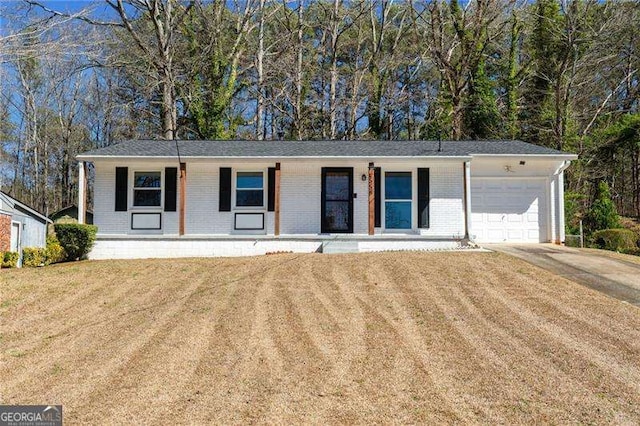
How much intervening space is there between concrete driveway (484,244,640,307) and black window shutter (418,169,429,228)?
2112 mm

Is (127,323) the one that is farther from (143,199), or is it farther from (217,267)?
(143,199)

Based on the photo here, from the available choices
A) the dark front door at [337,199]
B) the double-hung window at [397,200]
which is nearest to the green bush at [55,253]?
the dark front door at [337,199]

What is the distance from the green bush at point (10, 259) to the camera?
13633mm

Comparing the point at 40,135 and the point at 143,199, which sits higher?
the point at 40,135

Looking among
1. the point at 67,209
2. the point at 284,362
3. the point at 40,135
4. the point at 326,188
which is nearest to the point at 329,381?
the point at 284,362

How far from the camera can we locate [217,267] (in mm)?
12352

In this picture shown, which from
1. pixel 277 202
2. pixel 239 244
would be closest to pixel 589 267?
pixel 277 202

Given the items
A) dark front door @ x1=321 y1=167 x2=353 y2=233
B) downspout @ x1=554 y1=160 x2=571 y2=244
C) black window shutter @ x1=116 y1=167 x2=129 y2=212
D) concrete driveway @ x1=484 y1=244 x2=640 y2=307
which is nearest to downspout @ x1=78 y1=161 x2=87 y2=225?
black window shutter @ x1=116 y1=167 x2=129 y2=212

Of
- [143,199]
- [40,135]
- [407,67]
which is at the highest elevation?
[407,67]

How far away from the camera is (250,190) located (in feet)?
52.3

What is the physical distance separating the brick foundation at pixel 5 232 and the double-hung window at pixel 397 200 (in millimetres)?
11173

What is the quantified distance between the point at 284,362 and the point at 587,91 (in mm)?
29014

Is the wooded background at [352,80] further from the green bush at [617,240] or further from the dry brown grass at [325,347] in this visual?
the dry brown grass at [325,347]

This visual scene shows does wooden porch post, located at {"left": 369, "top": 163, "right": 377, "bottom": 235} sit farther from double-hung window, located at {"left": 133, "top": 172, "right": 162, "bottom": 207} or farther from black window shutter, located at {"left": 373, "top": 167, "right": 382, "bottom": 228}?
double-hung window, located at {"left": 133, "top": 172, "right": 162, "bottom": 207}
